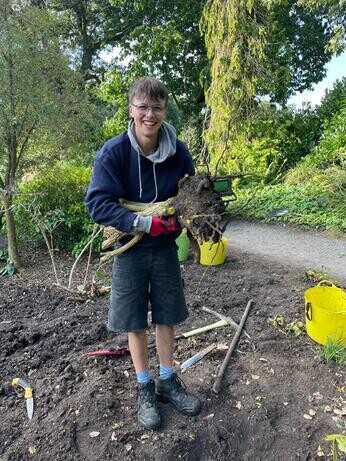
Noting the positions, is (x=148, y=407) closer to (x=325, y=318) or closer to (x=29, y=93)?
(x=325, y=318)

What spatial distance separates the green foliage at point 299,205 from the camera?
6.66 metres

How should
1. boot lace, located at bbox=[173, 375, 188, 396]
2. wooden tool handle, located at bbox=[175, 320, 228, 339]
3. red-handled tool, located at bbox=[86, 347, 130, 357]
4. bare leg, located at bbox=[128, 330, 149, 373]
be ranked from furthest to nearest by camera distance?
wooden tool handle, located at bbox=[175, 320, 228, 339], red-handled tool, located at bbox=[86, 347, 130, 357], boot lace, located at bbox=[173, 375, 188, 396], bare leg, located at bbox=[128, 330, 149, 373]

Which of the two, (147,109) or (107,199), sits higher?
(147,109)

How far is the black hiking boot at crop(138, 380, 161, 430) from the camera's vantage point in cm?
224

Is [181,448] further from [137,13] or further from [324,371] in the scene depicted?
[137,13]

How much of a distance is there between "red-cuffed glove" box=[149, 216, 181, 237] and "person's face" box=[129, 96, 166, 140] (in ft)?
1.39

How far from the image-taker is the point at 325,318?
2.85 metres

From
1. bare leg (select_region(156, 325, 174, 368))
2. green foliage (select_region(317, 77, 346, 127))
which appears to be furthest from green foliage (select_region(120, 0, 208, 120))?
bare leg (select_region(156, 325, 174, 368))

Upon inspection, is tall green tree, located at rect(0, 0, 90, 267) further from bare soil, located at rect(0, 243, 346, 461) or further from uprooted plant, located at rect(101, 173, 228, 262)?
uprooted plant, located at rect(101, 173, 228, 262)

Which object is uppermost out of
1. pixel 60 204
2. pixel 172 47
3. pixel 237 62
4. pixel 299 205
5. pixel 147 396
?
pixel 172 47

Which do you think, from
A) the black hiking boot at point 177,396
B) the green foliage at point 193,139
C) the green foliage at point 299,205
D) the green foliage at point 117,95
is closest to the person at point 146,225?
the black hiking boot at point 177,396

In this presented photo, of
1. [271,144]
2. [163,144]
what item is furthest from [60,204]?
[271,144]

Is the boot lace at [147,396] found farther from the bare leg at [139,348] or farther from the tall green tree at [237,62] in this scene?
the tall green tree at [237,62]

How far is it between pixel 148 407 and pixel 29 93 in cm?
362
